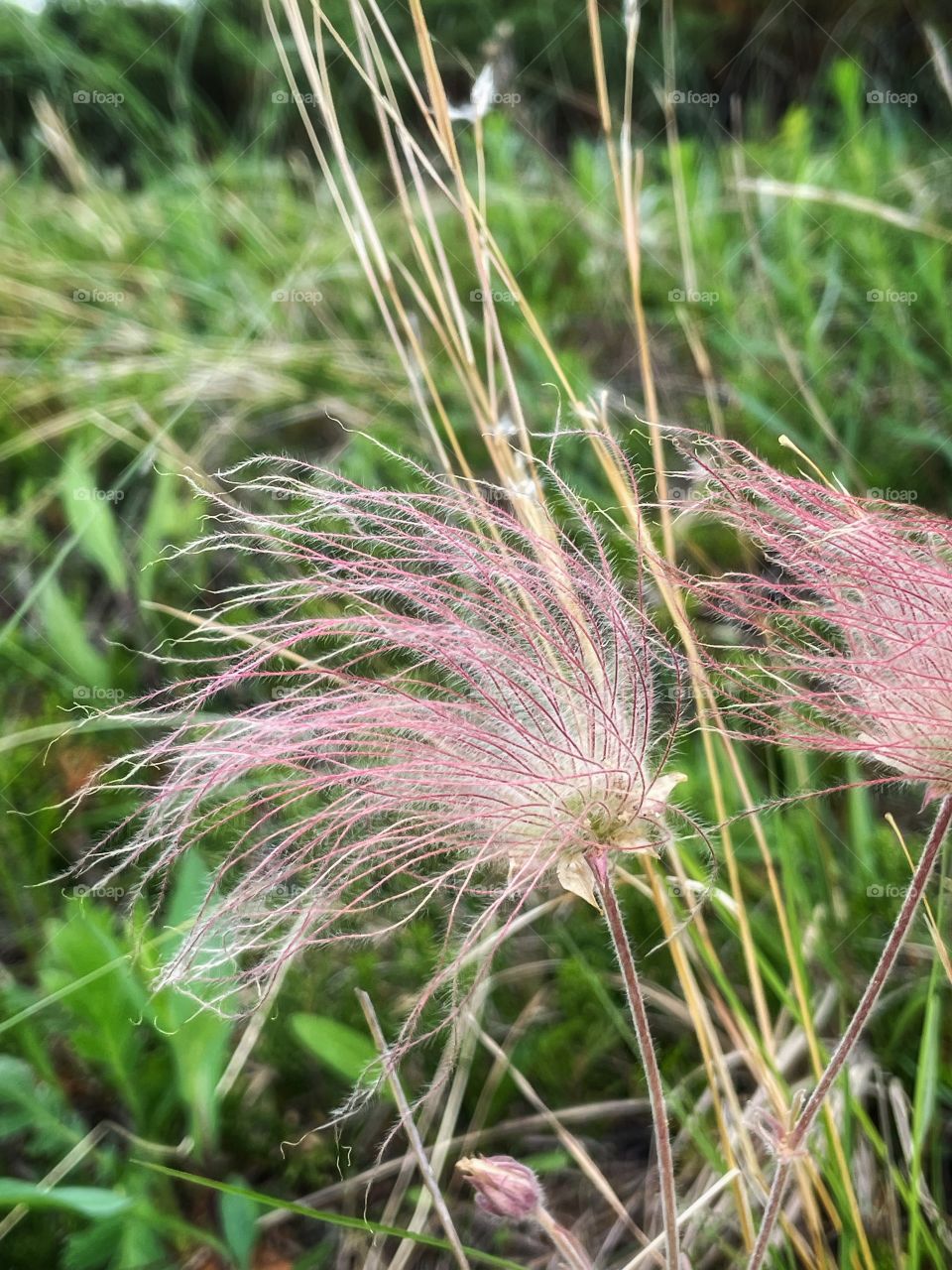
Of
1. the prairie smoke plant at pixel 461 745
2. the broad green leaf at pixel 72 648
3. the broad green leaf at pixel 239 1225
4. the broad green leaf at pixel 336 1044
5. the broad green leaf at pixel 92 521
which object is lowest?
the broad green leaf at pixel 239 1225

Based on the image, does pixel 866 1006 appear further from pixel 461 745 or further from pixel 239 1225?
pixel 239 1225

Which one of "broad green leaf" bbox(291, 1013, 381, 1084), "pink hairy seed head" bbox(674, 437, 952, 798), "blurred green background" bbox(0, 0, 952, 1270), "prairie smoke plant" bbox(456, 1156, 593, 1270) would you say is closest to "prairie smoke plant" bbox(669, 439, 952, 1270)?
"pink hairy seed head" bbox(674, 437, 952, 798)

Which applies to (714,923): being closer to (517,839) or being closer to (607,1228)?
(607,1228)

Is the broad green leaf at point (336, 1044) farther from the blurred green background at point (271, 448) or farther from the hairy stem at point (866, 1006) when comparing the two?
the hairy stem at point (866, 1006)

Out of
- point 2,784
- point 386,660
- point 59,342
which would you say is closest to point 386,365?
point 59,342

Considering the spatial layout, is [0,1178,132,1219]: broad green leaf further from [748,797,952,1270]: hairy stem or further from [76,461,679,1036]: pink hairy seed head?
[748,797,952,1270]: hairy stem

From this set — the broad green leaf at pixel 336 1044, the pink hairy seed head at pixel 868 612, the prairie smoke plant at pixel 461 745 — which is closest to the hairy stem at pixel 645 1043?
the prairie smoke plant at pixel 461 745
